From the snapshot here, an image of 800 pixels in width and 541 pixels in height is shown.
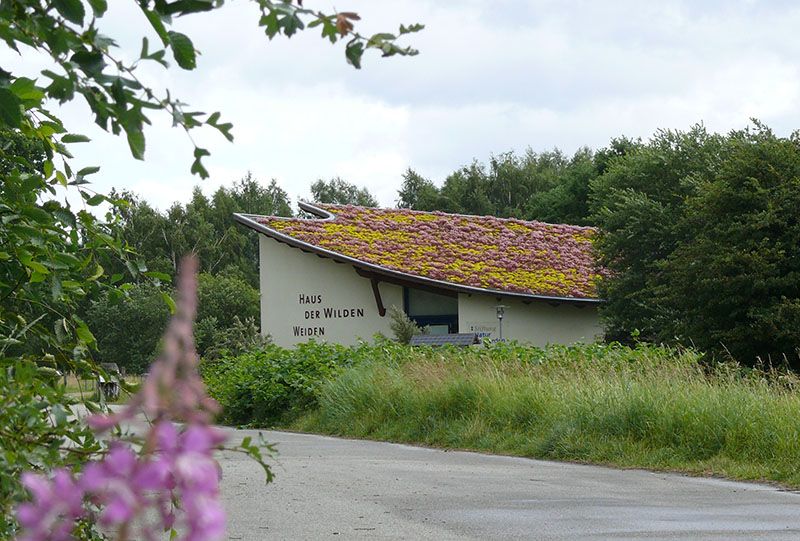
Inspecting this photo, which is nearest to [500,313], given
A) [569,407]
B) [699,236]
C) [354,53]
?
[699,236]

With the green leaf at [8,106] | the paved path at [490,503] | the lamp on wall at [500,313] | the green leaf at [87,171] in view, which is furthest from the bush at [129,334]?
the green leaf at [8,106]

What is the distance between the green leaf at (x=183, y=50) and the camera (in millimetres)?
2682

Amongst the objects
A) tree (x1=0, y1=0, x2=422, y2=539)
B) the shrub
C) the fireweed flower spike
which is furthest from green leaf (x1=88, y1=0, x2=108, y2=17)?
the shrub

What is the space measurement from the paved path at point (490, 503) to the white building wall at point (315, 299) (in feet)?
78.6

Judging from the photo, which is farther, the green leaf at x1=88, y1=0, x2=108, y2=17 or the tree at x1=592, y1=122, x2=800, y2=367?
the tree at x1=592, y1=122, x2=800, y2=367

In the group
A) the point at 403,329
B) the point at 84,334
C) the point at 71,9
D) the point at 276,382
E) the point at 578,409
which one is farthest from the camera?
the point at 403,329

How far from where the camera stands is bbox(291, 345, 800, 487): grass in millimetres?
13227

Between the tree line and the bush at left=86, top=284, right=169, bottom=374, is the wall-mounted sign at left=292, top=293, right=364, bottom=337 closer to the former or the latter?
the tree line

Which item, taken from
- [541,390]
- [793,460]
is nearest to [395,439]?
[541,390]

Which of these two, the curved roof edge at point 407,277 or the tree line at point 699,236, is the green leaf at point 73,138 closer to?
the tree line at point 699,236

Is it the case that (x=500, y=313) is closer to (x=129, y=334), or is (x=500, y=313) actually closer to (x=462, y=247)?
(x=462, y=247)

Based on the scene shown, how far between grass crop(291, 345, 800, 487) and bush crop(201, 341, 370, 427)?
69cm

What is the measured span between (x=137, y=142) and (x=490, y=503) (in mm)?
7685

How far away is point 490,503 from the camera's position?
32.4 feet
